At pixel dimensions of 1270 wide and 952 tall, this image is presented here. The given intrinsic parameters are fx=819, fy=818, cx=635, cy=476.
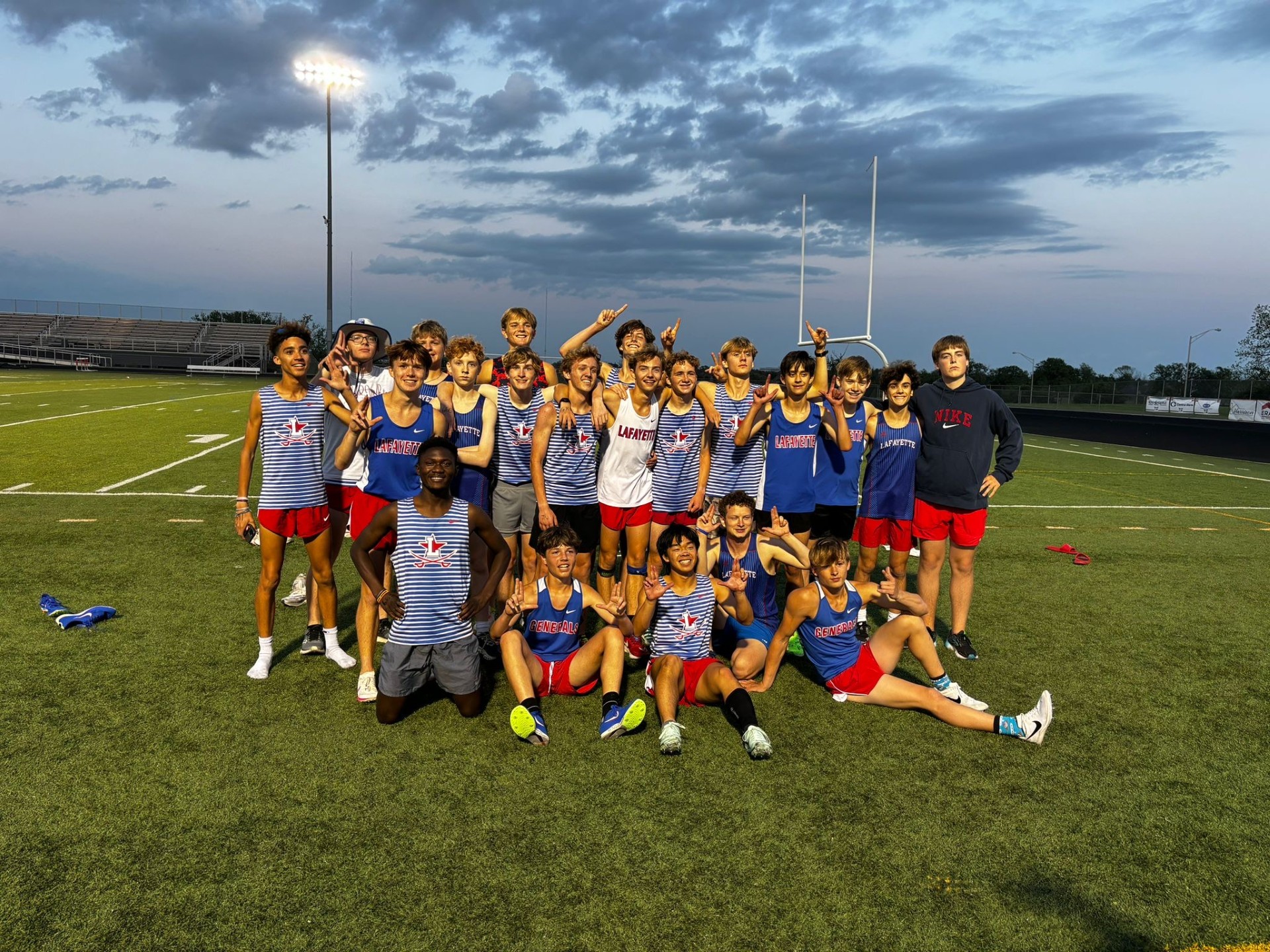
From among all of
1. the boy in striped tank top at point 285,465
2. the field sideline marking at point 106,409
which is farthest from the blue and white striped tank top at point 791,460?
the field sideline marking at point 106,409

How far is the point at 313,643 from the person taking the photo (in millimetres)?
5164

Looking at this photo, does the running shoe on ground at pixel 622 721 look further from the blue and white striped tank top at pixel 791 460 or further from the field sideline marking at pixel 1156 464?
the field sideline marking at pixel 1156 464

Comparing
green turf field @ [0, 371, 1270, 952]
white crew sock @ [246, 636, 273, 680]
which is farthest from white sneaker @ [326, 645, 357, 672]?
white crew sock @ [246, 636, 273, 680]

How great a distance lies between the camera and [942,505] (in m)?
5.45

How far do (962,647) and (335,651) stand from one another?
13.2 ft

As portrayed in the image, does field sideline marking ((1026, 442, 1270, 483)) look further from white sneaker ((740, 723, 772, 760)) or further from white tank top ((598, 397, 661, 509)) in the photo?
white sneaker ((740, 723, 772, 760))

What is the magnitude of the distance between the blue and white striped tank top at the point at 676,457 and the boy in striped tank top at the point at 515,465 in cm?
81

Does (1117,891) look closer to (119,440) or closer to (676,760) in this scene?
(676,760)

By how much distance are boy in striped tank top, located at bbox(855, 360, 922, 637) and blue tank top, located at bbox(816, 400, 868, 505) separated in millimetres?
83

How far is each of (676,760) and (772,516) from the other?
1.63m

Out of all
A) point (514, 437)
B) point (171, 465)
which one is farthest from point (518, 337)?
point (171, 465)

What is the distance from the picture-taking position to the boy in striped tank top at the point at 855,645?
440 cm

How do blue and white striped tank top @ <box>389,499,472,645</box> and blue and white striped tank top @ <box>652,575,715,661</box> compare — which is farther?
blue and white striped tank top @ <box>652,575,715,661</box>

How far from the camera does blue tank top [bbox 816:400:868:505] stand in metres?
5.70
